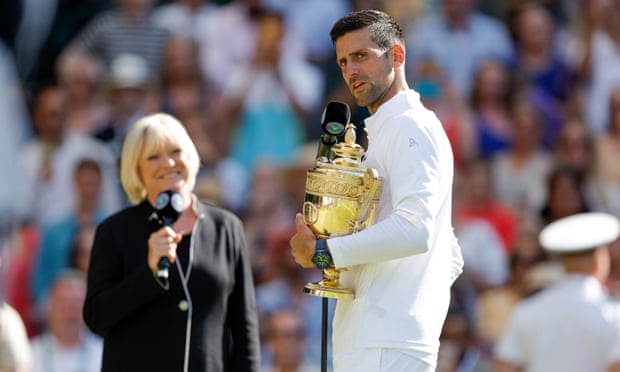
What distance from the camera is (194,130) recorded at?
35.1 ft

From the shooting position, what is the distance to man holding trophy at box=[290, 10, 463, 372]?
180 inches

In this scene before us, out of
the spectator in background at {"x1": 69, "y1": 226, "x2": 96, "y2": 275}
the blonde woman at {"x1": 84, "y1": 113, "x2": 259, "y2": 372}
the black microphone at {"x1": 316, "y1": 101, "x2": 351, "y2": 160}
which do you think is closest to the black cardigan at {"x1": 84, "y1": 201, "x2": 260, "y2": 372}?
the blonde woman at {"x1": 84, "y1": 113, "x2": 259, "y2": 372}

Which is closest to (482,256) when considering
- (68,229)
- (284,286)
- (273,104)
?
(284,286)

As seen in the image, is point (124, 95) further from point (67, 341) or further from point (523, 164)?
point (523, 164)

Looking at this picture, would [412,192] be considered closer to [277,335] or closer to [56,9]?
[277,335]

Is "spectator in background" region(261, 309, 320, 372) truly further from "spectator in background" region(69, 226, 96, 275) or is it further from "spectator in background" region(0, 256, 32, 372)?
"spectator in background" region(0, 256, 32, 372)

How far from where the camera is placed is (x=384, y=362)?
457 cm

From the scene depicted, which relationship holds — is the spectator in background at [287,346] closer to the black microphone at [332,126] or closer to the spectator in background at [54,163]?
the spectator in background at [54,163]

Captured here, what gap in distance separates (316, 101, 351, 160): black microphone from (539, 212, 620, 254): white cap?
111 inches

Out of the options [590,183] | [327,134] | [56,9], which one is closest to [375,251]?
[327,134]

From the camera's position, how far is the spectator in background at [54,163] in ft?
34.5

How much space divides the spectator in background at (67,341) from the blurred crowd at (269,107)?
2.82 ft

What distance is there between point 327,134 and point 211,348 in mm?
1062

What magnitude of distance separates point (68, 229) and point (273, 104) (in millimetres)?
1922
